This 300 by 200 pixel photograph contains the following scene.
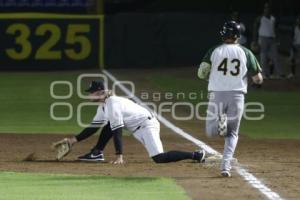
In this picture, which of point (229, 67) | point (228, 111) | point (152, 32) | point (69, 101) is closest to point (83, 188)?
point (228, 111)

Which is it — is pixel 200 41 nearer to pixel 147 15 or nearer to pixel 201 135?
pixel 147 15

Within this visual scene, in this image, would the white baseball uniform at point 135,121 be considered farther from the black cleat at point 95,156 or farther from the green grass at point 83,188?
the black cleat at point 95,156

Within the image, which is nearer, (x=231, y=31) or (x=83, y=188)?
(x=83, y=188)

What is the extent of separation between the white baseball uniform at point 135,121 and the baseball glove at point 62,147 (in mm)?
972

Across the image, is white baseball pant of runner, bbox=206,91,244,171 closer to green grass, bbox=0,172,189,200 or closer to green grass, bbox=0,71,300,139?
green grass, bbox=0,172,189,200

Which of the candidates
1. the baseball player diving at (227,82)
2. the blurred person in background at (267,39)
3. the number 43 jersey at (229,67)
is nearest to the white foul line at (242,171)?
the baseball player diving at (227,82)

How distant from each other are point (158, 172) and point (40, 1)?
23280 millimetres

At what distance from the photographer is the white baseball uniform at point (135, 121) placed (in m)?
11.8

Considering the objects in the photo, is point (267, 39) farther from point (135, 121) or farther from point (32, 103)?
point (135, 121)

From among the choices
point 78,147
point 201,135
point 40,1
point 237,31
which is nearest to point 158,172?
point 237,31

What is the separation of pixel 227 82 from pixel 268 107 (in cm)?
1129

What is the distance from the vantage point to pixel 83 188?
33.9 ft

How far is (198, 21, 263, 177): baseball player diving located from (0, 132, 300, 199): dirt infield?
0.61m

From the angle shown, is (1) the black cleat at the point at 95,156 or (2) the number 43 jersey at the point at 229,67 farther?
(1) the black cleat at the point at 95,156
